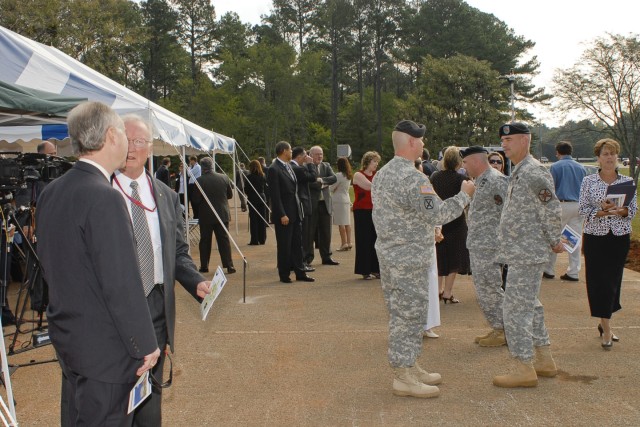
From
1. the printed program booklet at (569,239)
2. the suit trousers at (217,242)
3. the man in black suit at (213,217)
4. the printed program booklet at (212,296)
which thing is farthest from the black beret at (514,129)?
the suit trousers at (217,242)

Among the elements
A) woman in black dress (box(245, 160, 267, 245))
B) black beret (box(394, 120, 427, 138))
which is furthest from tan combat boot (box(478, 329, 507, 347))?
woman in black dress (box(245, 160, 267, 245))

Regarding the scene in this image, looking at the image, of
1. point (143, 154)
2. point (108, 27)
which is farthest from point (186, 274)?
point (108, 27)

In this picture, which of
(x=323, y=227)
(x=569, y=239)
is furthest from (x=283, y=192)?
(x=569, y=239)

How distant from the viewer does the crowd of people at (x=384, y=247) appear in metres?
2.37

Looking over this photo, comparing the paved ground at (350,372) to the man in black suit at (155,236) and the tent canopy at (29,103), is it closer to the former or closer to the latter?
the man in black suit at (155,236)

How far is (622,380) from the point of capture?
16.1ft

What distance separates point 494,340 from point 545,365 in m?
0.87

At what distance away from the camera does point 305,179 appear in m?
9.93

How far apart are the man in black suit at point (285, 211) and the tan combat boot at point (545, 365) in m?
4.77

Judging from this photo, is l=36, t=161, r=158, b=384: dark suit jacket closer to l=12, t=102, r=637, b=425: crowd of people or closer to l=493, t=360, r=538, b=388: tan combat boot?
l=12, t=102, r=637, b=425: crowd of people

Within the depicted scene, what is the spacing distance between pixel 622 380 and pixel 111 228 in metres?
4.25

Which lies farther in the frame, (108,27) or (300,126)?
(300,126)

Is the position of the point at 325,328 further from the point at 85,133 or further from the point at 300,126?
the point at 300,126

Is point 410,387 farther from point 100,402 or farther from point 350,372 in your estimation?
point 100,402
